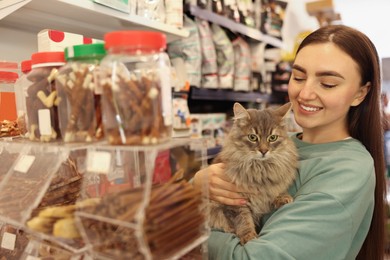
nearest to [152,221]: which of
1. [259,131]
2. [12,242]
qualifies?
[12,242]

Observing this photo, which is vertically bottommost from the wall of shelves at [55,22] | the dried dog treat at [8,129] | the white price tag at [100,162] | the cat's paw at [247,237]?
the cat's paw at [247,237]

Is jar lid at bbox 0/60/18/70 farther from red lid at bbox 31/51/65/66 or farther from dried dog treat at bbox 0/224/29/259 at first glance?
dried dog treat at bbox 0/224/29/259

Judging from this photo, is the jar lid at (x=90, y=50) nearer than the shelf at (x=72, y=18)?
Yes

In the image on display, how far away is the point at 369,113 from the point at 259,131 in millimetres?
499

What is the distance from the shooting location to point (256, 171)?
4.40ft

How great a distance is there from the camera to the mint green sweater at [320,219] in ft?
3.56

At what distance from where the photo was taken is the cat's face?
140 cm

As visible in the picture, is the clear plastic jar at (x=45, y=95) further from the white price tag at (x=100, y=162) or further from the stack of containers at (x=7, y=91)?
the stack of containers at (x=7, y=91)

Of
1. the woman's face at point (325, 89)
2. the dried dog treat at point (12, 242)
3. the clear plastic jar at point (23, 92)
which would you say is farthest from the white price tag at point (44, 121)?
the woman's face at point (325, 89)

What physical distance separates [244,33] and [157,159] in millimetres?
2514

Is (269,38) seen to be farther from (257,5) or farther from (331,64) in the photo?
(331,64)

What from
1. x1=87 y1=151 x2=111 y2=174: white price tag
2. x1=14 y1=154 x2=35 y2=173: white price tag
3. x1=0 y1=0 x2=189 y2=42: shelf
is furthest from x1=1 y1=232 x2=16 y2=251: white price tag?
x1=0 y1=0 x2=189 y2=42: shelf

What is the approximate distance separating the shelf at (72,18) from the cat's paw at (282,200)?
1.07m

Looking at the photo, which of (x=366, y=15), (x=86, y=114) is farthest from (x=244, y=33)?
(x=366, y=15)
